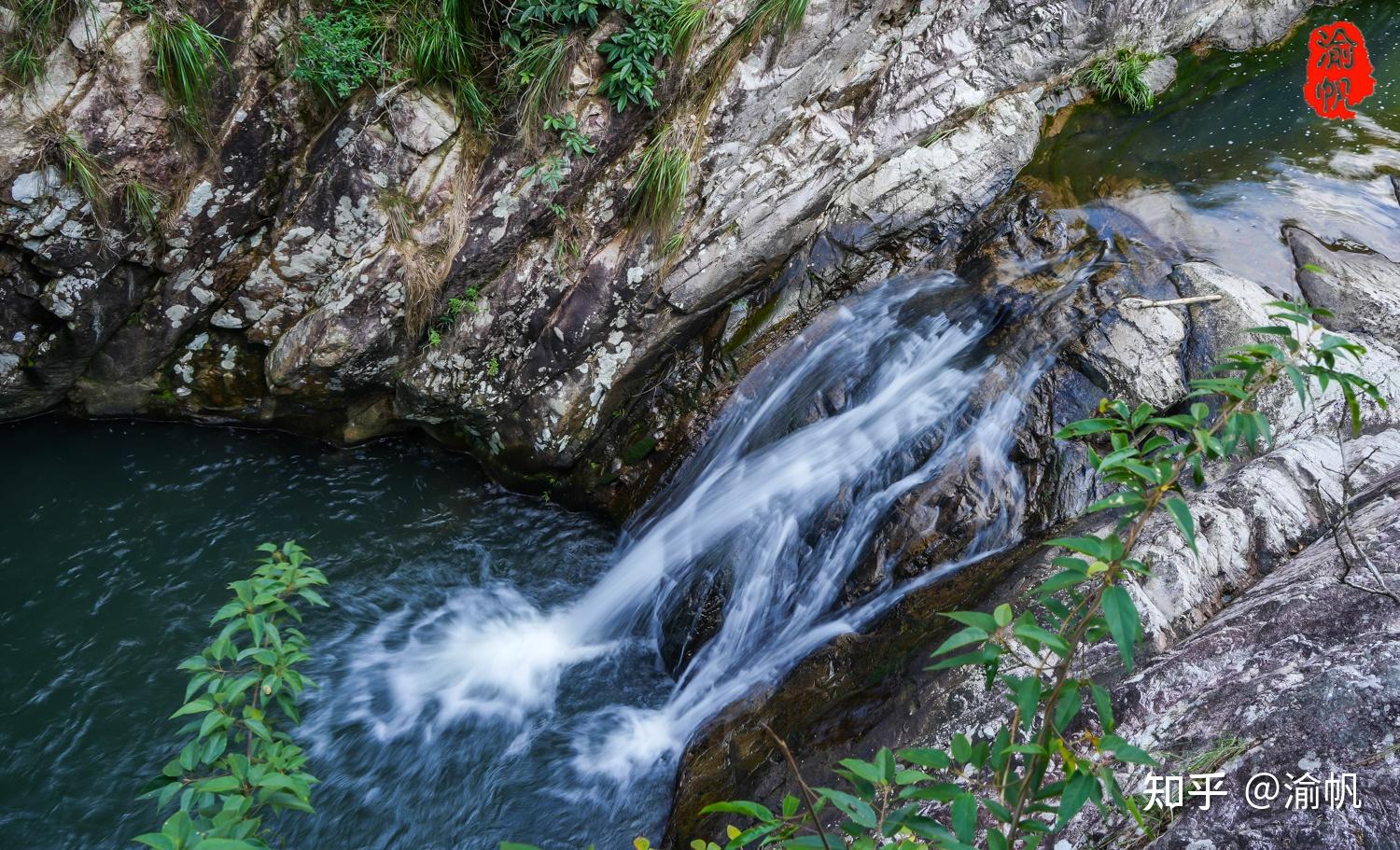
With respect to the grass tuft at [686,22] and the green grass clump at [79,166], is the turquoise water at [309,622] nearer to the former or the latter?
the green grass clump at [79,166]

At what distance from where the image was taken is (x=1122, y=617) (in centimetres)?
152

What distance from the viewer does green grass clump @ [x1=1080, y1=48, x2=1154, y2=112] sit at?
677 centimetres

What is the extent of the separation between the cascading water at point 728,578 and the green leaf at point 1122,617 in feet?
9.35

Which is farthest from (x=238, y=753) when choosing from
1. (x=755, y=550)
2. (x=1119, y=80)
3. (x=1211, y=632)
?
(x=1119, y=80)

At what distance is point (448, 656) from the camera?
4.88 m

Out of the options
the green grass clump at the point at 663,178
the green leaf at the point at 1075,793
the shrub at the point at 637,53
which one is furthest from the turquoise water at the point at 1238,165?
the green leaf at the point at 1075,793

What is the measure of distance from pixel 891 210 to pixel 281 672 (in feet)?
15.9

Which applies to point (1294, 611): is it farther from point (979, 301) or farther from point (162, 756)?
point (162, 756)

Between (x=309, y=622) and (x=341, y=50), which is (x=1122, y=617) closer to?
(x=309, y=622)

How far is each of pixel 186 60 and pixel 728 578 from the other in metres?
4.49

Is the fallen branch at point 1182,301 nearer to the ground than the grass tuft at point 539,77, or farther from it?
nearer to the ground

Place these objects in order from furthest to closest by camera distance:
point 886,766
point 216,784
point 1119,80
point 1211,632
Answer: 1. point 1119,80
2. point 1211,632
3. point 216,784
4. point 886,766

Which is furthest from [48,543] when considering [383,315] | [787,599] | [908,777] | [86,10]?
[908,777]

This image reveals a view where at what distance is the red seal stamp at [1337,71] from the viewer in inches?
274
